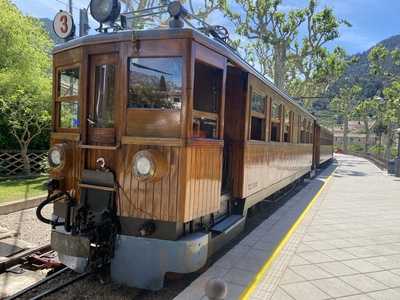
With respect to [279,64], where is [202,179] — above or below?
below

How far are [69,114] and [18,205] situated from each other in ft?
15.0

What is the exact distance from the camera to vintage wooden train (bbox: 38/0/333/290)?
406 cm

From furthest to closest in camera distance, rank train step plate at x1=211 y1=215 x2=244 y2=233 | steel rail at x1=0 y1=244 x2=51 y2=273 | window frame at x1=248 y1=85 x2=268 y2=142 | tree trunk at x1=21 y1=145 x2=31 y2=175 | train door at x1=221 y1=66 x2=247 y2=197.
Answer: tree trunk at x1=21 y1=145 x2=31 y2=175 < window frame at x1=248 y1=85 x2=268 y2=142 < train door at x1=221 y1=66 x2=247 y2=197 < train step plate at x1=211 y1=215 x2=244 y2=233 < steel rail at x1=0 y1=244 x2=51 y2=273

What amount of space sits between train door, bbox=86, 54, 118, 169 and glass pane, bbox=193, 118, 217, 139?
36.3 inches

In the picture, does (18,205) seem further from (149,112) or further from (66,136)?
(149,112)

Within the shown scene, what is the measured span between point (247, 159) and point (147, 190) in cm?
221

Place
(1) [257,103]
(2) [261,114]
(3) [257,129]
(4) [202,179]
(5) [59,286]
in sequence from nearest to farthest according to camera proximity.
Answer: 1. (5) [59,286]
2. (4) [202,179]
3. (1) [257,103]
4. (2) [261,114]
5. (3) [257,129]

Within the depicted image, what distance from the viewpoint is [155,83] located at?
4.25 metres

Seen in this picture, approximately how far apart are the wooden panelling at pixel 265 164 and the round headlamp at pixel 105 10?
102 inches

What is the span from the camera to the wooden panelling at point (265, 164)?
6.03 metres

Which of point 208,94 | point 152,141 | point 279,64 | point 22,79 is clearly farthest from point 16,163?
point 279,64

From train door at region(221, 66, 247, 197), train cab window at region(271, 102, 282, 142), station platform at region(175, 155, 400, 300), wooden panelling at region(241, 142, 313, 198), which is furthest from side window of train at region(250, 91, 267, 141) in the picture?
station platform at region(175, 155, 400, 300)

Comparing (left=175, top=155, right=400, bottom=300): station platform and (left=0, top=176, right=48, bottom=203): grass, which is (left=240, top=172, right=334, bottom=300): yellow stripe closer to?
(left=175, top=155, right=400, bottom=300): station platform

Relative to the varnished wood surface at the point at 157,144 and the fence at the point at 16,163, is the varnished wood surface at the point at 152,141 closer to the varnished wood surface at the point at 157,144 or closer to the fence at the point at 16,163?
the varnished wood surface at the point at 157,144
